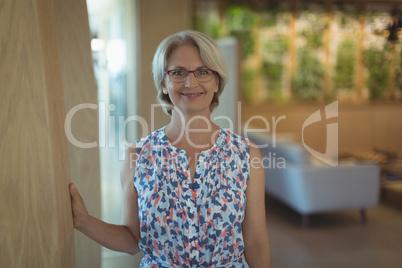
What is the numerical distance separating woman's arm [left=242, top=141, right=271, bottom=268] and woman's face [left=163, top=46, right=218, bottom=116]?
298 millimetres

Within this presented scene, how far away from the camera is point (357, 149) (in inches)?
395

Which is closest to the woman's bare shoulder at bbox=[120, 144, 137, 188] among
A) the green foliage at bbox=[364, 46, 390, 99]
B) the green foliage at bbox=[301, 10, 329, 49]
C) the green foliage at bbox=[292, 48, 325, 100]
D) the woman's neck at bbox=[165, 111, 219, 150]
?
the woman's neck at bbox=[165, 111, 219, 150]

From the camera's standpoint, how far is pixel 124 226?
1.46 metres

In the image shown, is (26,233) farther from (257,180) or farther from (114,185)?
(114,185)

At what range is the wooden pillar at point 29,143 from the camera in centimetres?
102

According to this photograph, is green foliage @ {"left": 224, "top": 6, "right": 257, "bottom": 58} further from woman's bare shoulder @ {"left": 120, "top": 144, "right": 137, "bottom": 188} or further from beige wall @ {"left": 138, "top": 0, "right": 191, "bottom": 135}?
woman's bare shoulder @ {"left": 120, "top": 144, "right": 137, "bottom": 188}

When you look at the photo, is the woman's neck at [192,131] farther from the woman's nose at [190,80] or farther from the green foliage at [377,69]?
the green foliage at [377,69]

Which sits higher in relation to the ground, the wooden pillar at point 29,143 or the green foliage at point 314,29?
the green foliage at point 314,29

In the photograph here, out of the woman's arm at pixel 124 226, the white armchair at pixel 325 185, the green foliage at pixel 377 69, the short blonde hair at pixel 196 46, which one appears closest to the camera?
the woman's arm at pixel 124 226

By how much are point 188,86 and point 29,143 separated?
0.54 metres

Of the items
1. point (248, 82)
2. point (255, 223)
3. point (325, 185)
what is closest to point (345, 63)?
point (248, 82)

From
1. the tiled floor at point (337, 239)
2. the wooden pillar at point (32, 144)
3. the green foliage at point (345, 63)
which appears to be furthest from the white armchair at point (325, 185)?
the green foliage at point (345, 63)

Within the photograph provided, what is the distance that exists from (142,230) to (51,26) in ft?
2.32

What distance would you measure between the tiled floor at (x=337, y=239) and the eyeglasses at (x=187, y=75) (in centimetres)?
269
